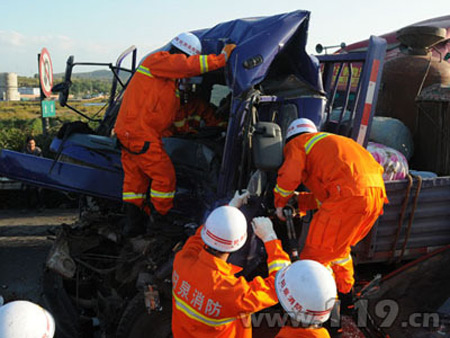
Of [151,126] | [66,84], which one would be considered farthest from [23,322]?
[66,84]

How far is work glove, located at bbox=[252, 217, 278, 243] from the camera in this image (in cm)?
263

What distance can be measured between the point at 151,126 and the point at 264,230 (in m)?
1.56

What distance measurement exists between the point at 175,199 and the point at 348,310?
1747 mm

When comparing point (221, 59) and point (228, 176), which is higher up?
point (221, 59)

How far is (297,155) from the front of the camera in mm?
2918

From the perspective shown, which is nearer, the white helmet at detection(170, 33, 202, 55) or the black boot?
the white helmet at detection(170, 33, 202, 55)

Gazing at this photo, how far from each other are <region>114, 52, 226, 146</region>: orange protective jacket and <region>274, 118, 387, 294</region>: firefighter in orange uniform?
123cm

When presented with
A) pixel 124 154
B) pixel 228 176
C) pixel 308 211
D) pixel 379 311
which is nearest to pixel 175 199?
pixel 124 154

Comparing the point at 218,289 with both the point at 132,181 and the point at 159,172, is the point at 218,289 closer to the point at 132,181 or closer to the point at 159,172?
the point at 159,172

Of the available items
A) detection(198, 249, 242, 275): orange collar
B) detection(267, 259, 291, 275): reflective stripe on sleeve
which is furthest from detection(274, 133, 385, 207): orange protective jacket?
detection(198, 249, 242, 275): orange collar

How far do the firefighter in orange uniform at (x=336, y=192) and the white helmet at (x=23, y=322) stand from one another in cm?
178

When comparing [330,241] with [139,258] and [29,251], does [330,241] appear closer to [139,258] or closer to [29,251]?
[139,258]

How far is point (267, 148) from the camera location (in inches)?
112

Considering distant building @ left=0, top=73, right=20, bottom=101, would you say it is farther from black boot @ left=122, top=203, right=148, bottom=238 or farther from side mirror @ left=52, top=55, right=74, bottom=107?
black boot @ left=122, top=203, right=148, bottom=238
